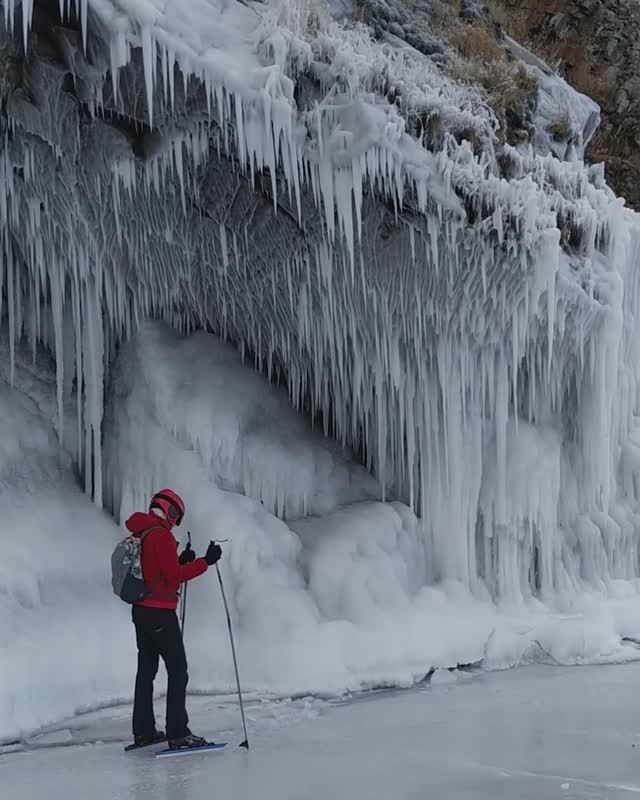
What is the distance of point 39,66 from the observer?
6.07 metres

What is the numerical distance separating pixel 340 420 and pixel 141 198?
3.17 meters

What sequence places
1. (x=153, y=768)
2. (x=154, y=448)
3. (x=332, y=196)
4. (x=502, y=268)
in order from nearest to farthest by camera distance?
(x=153, y=768) < (x=332, y=196) < (x=502, y=268) < (x=154, y=448)

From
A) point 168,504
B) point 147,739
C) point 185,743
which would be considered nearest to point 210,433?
point 168,504

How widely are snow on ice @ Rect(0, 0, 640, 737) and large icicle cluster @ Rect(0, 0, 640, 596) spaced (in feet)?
0.09

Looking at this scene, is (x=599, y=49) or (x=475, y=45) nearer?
(x=475, y=45)

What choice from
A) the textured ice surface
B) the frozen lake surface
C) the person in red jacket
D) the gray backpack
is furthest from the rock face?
the gray backpack

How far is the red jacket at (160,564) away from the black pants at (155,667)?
0.30 feet

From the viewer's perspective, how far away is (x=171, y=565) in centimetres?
509

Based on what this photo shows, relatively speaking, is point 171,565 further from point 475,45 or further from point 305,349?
point 475,45

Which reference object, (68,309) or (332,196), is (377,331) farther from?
(68,309)

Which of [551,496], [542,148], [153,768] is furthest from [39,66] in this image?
[551,496]

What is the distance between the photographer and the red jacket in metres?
5.07

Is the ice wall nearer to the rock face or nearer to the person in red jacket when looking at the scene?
the person in red jacket

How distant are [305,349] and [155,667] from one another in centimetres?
405
